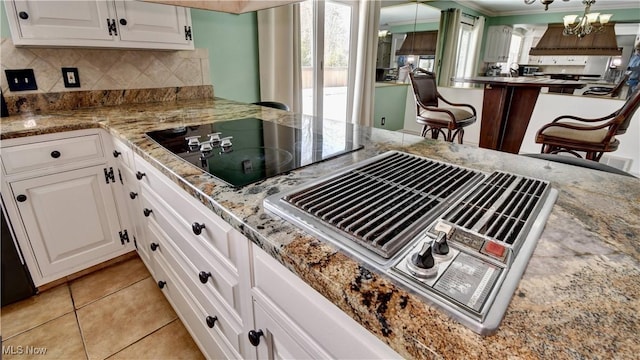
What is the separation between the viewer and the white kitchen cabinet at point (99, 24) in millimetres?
1480

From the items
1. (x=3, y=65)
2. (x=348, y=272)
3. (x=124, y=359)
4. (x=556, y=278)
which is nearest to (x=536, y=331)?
(x=556, y=278)

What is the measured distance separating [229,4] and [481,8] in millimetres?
6130

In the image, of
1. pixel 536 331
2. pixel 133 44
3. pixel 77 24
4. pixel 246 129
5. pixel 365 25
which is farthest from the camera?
pixel 365 25

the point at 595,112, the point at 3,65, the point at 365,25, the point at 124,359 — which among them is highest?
the point at 365,25

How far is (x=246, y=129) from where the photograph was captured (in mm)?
1443

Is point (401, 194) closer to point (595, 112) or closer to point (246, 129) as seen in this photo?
point (246, 129)

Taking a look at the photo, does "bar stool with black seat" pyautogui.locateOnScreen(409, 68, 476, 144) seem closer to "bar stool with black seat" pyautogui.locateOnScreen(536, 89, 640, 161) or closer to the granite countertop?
"bar stool with black seat" pyautogui.locateOnScreen(536, 89, 640, 161)

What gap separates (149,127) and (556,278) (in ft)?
5.22

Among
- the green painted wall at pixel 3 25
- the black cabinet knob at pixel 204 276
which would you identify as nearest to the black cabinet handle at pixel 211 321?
the black cabinet knob at pixel 204 276

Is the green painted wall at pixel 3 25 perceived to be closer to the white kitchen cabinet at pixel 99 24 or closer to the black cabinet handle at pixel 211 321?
the white kitchen cabinet at pixel 99 24

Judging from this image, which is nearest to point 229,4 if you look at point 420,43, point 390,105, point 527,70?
point 390,105

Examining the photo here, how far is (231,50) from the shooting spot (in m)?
2.58

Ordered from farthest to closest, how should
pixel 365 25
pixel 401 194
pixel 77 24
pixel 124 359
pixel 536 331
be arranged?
pixel 365 25
pixel 77 24
pixel 124 359
pixel 401 194
pixel 536 331

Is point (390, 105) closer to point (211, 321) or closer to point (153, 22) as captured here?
point (153, 22)
